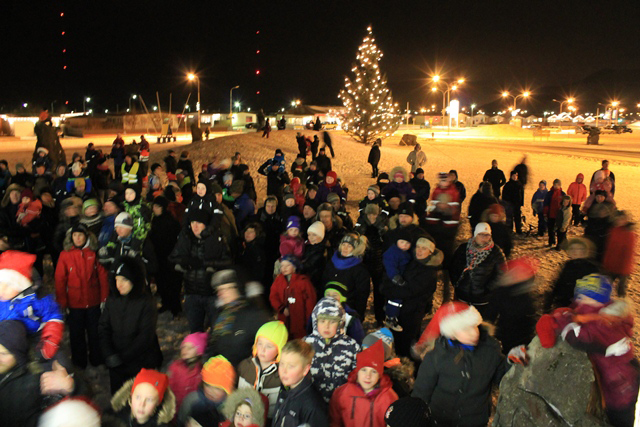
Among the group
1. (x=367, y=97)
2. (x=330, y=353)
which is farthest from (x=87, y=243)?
(x=367, y=97)

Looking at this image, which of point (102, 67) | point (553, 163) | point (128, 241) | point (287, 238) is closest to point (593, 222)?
point (287, 238)

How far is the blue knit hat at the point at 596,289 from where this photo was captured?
10.8 feet

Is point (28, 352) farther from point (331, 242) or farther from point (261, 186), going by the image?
point (261, 186)

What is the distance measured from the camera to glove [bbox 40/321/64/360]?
3.58m

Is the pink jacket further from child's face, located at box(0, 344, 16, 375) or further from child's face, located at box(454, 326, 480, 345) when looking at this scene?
child's face, located at box(0, 344, 16, 375)

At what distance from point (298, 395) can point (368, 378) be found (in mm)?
479

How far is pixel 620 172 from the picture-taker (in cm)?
2145

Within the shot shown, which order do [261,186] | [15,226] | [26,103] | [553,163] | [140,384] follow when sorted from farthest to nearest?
[26,103] → [553,163] → [261,186] → [15,226] → [140,384]

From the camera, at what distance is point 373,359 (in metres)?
3.23

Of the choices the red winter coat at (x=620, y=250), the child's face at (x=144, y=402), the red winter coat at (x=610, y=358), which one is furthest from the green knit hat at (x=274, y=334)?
the red winter coat at (x=620, y=250)

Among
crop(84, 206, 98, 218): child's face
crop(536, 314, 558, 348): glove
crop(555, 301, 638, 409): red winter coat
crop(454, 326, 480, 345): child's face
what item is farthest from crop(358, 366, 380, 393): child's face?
crop(84, 206, 98, 218): child's face

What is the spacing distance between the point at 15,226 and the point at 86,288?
10.2 feet

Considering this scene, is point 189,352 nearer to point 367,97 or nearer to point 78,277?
point 78,277

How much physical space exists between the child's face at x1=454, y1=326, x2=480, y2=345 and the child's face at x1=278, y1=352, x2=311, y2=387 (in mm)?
995
